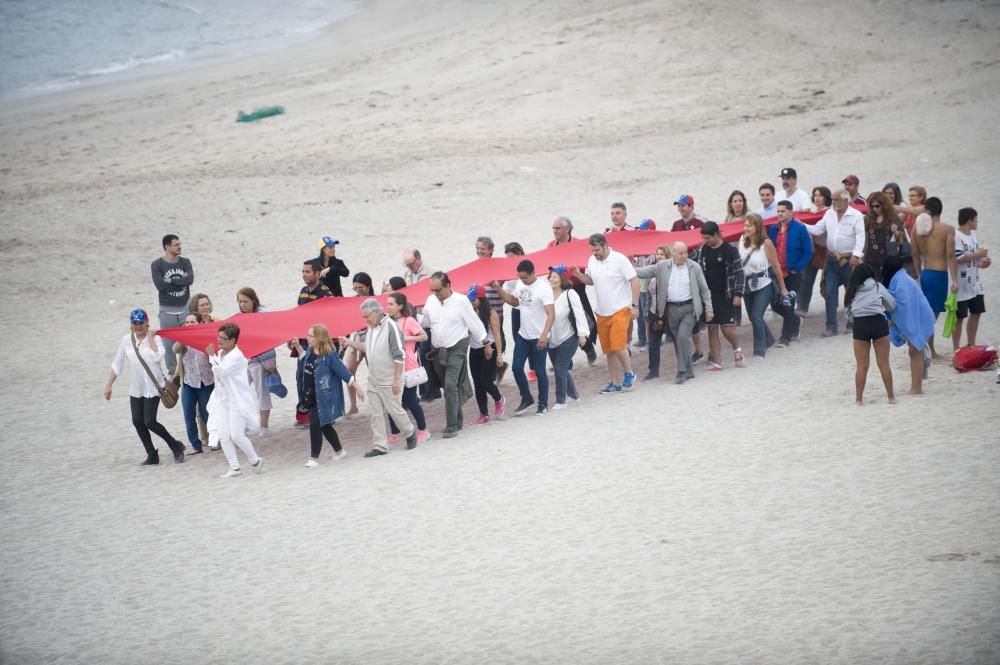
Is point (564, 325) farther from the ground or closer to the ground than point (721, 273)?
closer to the ground

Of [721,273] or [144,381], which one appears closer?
[144,381]

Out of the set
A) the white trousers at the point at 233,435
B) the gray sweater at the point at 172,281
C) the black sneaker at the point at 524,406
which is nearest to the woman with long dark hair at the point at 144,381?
the white trousers at the point at 233,435

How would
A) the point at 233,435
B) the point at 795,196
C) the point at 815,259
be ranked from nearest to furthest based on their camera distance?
Result: the point at 233,435 < the point at 815,259 < the point at 795,196

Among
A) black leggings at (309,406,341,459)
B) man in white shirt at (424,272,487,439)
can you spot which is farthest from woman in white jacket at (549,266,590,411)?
black leggings at (309,406,341,459)

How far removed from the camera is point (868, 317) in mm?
10188

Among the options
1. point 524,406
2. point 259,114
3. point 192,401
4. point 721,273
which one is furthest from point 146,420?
point 259,114

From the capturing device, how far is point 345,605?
24.6 feet

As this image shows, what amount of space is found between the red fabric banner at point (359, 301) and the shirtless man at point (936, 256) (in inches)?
87.2

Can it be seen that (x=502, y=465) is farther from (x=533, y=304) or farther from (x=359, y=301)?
(x=359, y=301)

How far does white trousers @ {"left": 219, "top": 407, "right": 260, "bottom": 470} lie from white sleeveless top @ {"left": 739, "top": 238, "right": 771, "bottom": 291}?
19.9 ft

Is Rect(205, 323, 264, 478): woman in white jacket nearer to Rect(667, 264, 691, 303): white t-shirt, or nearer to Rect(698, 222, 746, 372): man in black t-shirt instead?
Rect(667, 264, 691, 303): white t-shirt

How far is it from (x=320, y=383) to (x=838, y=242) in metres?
6.76

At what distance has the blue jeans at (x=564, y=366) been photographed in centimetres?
1187

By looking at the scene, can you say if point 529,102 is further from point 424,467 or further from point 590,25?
point 424,467
